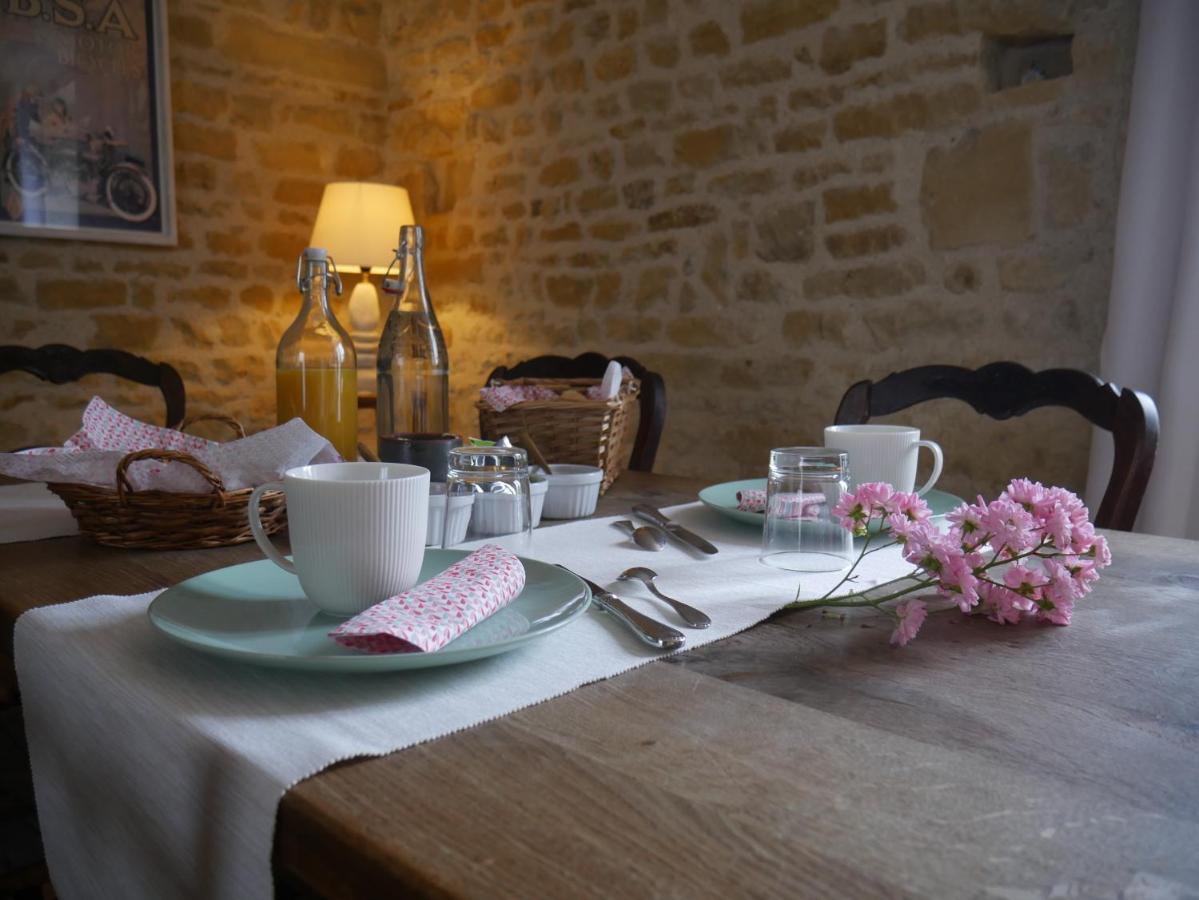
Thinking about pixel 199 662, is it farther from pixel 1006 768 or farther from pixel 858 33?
pixel 858 33

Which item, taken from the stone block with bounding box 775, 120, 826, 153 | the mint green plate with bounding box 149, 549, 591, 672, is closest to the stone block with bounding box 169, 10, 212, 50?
the stone block with bounding box 775, 120, 826, 153

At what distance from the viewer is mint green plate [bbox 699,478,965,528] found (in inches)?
41.6

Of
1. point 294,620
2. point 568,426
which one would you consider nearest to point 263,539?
point 294,620

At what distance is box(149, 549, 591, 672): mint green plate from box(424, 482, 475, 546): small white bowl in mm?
153

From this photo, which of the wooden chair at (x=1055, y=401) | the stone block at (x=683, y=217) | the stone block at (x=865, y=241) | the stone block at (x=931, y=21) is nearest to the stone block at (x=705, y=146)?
the stone block at (x=683, y=217)

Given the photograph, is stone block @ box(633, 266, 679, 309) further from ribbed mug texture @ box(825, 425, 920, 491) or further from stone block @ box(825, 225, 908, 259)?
ribbed mug texture @ box(825, 425, 920, 491)

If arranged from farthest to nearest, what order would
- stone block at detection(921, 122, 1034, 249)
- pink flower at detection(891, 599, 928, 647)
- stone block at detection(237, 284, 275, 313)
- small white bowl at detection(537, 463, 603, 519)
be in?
stone block at detection(237, 284, 275, 313) < stone block at detection(921, 122, 1034, 249) < small white bowl at detection(537, 463, 603, 519) < pink flower at detection(891, 599, 928, 647)

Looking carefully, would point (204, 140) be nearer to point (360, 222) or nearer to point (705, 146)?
point (360, 222)

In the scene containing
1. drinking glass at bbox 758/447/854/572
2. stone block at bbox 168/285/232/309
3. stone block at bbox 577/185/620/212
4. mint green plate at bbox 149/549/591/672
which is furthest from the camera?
stone block at bbox 168/285/232/309

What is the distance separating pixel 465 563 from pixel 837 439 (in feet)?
1.74

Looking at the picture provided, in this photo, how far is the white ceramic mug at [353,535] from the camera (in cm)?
62

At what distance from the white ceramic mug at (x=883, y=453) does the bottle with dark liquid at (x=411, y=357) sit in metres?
0.59

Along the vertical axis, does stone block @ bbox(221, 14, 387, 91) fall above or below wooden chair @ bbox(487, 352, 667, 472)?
above

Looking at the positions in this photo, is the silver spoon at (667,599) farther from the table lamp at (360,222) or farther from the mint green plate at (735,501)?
the table lamp at (360,222)
